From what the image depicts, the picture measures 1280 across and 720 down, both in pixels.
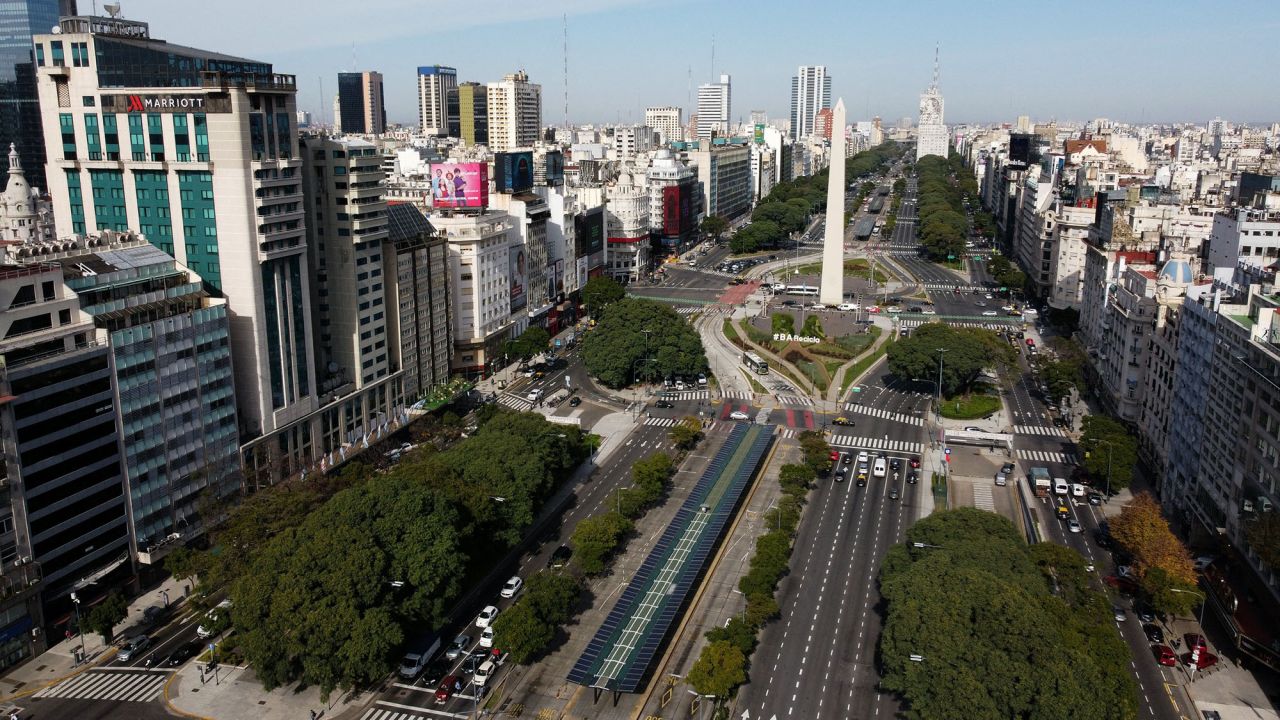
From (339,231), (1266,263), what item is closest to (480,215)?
(339,231)

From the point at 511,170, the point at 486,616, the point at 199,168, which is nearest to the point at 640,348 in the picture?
the point at 511,170

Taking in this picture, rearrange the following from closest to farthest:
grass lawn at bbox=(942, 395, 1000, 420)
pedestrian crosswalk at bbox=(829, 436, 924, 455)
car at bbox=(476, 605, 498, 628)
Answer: car at bbox=(476, 605, 498, 628), pedestrian crosswalk at bbox=(829, 436, 924, 455), grass lawn at bbox=(942, 395, 1000, 420)

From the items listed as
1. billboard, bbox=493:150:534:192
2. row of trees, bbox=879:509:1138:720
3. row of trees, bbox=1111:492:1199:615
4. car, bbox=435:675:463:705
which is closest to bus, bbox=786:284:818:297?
billboard, bbox=493:150:534:192

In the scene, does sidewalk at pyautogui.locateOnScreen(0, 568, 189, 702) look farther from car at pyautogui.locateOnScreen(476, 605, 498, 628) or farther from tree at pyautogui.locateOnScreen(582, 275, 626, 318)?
tree at pyautogui.locateOnScreen(582, 275, 626, 318)

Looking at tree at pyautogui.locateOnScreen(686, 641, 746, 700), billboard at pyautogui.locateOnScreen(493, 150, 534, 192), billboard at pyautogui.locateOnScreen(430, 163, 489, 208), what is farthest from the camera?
billboard at pyautogui.locateOnScreen(493, 150, 534, 192)

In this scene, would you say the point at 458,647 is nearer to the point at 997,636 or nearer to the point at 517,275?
the point at 997,636

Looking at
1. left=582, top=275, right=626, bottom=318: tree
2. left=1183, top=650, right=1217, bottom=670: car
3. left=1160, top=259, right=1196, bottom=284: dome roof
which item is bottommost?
left=1183, top=650, right=1217, bottom=670: car
